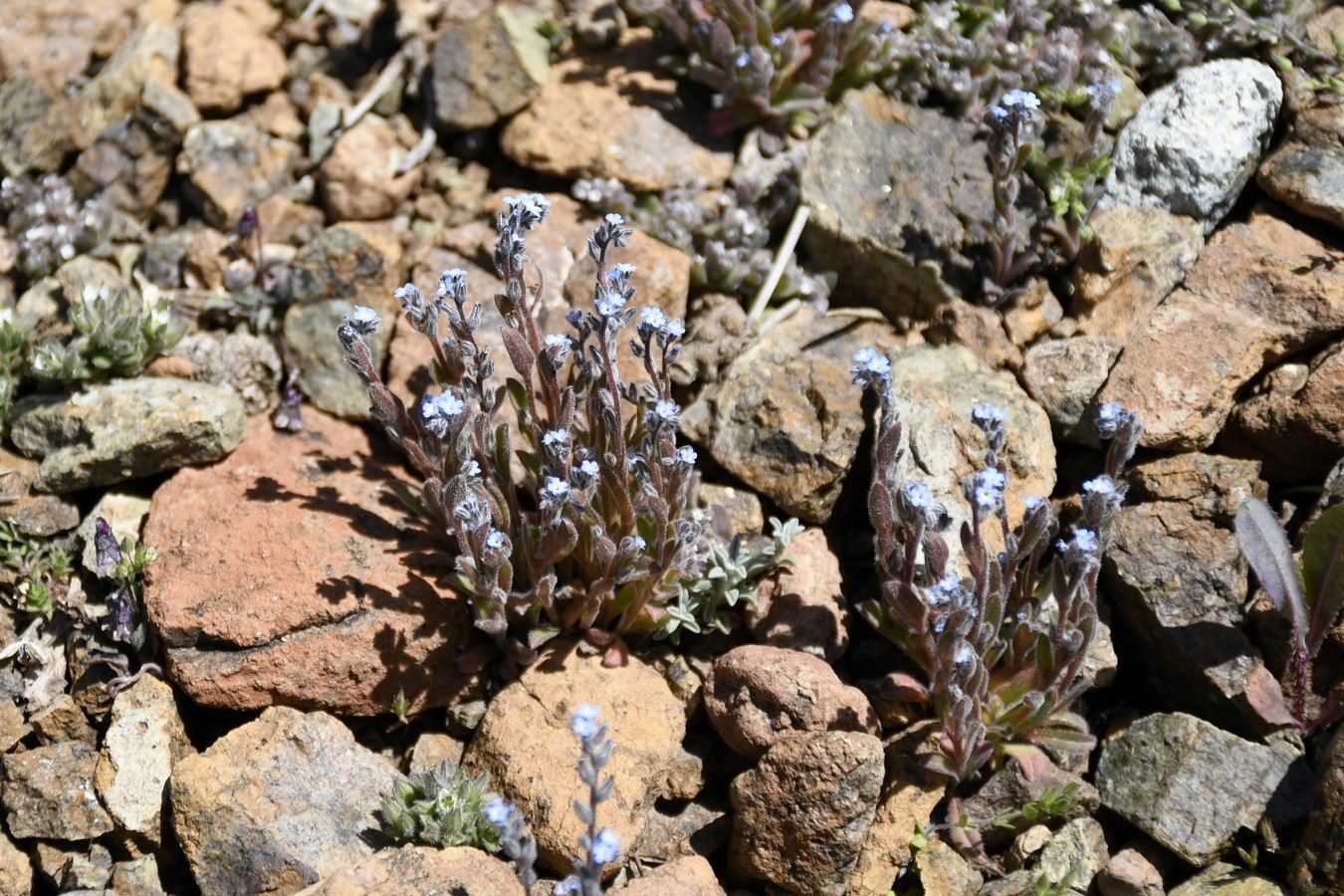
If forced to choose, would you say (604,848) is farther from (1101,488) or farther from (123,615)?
(123,615)

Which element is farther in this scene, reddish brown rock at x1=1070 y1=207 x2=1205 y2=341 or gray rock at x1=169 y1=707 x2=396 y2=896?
reddish brown rock at x1=1070 y1=207 x2=1205 y2=341

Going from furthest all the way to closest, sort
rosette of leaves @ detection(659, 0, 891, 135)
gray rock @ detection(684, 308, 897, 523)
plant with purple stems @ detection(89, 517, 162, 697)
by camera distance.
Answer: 1. rosette of leaves @ detection(659, 0, 891, 135)
2. gray rock @ detection(684, 308, 897, 523)
3. plant with purple stems @ detection(89, 517, 162, 697)

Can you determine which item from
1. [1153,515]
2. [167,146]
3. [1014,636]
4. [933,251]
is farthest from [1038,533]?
[167,146]

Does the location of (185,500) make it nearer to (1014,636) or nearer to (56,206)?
(56,206)

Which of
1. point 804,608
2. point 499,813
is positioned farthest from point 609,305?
point 499,813

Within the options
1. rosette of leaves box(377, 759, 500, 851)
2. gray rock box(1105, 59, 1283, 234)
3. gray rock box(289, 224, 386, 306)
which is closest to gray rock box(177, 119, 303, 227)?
gray rock box(289, 224, 386, 306)

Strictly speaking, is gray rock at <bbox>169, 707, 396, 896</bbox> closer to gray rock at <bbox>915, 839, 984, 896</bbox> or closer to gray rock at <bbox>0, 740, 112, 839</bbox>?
gray rock at <bbox>0, 740, 112, 839</bbox>
